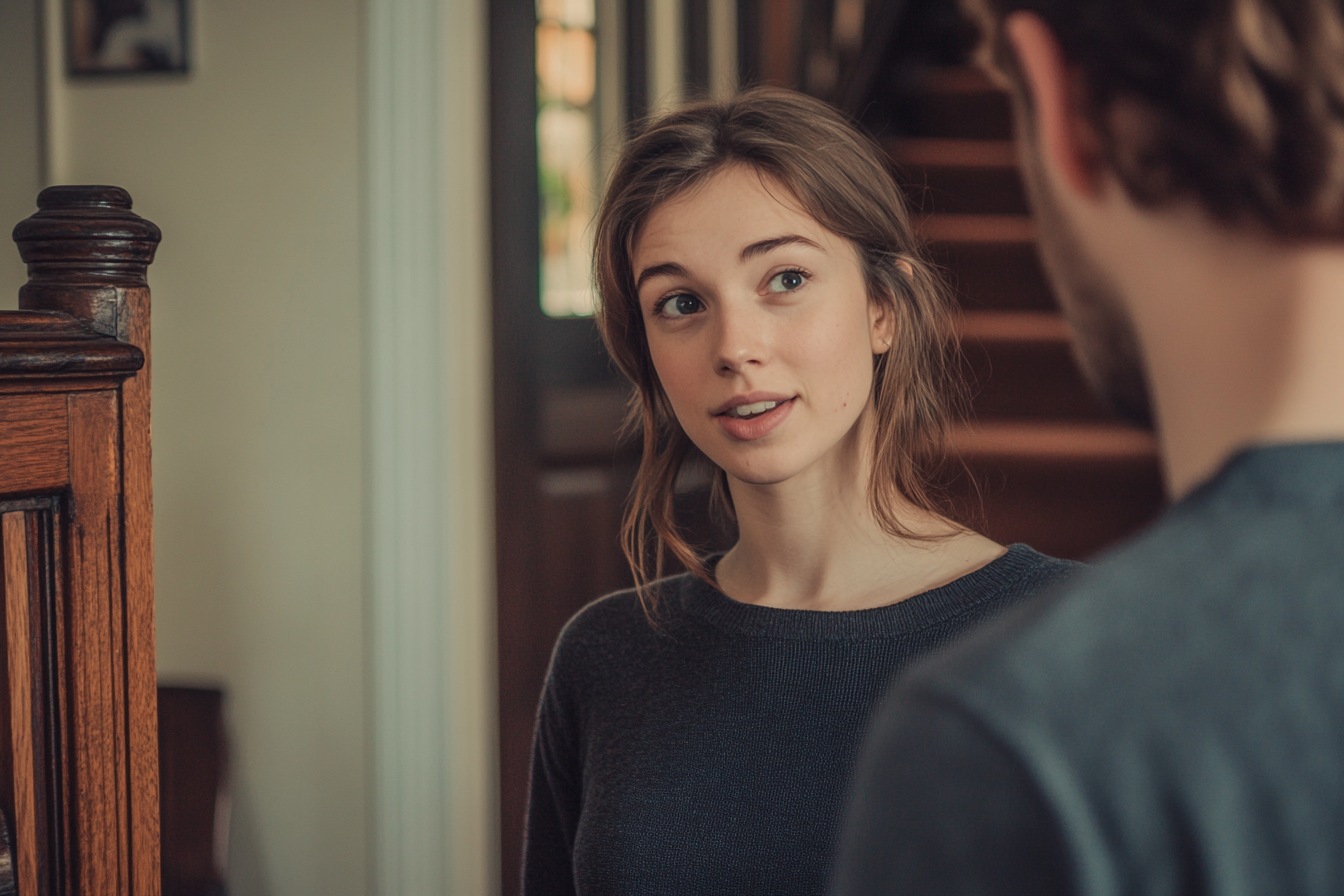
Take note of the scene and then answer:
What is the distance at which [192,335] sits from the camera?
1.97 m

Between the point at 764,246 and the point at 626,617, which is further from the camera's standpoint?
the point at 626,617

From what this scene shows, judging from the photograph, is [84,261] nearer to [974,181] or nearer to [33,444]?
[33,444]

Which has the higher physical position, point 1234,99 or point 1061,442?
point 1234,99

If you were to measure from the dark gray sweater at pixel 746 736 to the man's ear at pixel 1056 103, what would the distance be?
66 cm

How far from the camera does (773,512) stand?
42.0 inches

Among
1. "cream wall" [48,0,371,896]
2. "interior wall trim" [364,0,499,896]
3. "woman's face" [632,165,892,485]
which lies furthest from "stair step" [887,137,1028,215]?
"woman's face" [632,165,892,485]

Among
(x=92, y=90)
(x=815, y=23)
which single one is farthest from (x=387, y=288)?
(x=815, y=23)

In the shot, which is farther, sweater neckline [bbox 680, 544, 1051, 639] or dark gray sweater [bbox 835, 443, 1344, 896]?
sweater neckline [bbox 680, 544, 1051, 639]

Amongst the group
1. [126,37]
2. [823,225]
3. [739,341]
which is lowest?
[739,341]

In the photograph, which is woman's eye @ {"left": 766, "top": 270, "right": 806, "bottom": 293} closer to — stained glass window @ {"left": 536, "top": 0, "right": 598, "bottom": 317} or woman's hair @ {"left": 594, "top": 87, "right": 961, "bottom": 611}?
woman's hair @ {"left": 594, "top": 87, "right": 961, "bottom": 611}

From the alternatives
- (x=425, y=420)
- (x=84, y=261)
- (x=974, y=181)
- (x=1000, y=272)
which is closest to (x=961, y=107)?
(x=974, y=181)

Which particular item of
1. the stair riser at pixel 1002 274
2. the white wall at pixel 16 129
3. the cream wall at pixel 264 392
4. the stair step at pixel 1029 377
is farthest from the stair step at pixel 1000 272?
the white wall at pixel 16 129

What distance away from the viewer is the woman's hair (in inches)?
40.2

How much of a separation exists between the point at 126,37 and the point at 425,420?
34.1 inches
